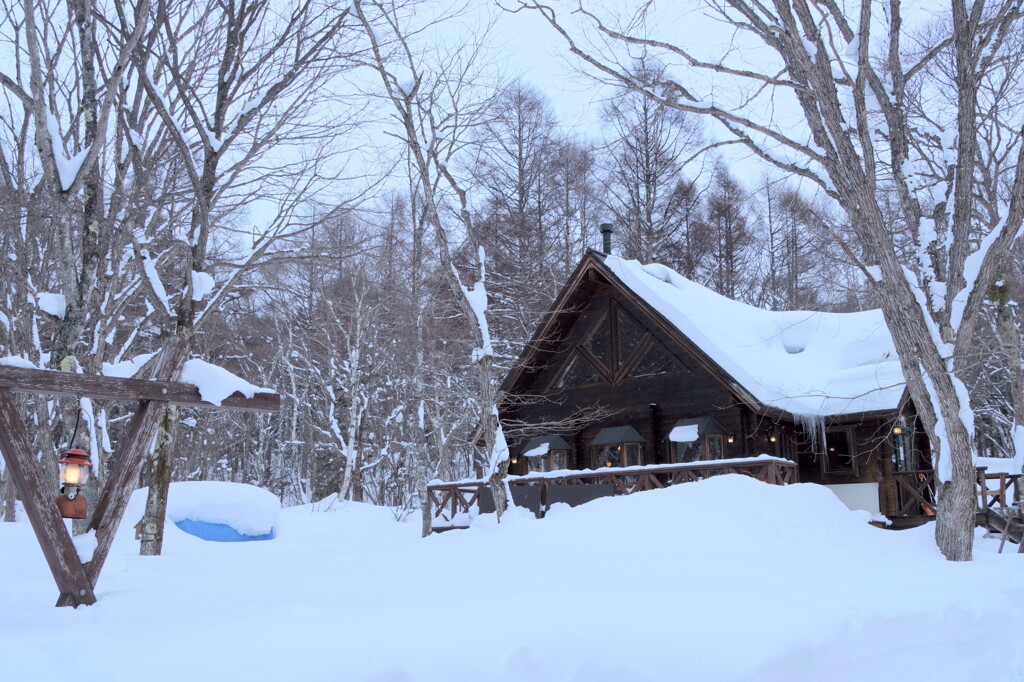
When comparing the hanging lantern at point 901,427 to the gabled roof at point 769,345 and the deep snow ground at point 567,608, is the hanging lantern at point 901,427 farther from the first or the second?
the deep snow ground at point 567,608

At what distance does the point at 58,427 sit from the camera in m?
16.7

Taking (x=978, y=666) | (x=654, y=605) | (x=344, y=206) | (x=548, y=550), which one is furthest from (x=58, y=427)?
(x=978, y=666)

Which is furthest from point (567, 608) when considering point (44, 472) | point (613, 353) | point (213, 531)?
point (613, 353)

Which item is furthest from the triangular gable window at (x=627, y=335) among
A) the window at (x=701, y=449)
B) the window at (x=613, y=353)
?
the window at (x=701, y=449)

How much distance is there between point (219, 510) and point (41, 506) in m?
10.7

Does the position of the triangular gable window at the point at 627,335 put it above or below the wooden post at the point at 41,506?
above

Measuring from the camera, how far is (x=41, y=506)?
5.03 metres

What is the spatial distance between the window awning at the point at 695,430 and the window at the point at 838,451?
2357mm

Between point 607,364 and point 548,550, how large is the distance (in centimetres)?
1008

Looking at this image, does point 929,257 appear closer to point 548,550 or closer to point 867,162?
point 867,162

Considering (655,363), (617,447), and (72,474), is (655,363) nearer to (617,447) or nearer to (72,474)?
(617,447)

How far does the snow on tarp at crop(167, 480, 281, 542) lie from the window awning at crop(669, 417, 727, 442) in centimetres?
823

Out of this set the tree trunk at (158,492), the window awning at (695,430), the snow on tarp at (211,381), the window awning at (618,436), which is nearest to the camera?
the snow on tarp at (211,381)

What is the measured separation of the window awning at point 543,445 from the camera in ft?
62.5
